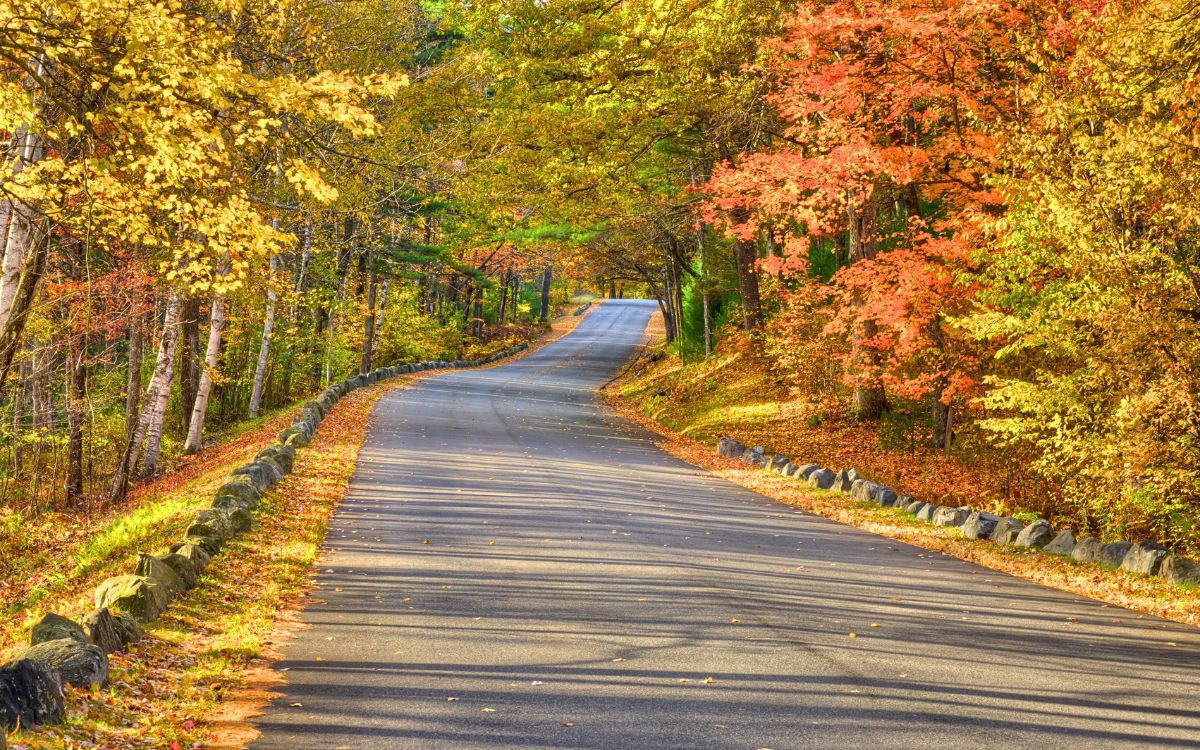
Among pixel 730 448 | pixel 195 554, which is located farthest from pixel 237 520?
pixel 730 448

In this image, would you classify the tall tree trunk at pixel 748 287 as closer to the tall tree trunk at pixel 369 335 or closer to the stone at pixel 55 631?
the tall tree trunk at pixel 369 335

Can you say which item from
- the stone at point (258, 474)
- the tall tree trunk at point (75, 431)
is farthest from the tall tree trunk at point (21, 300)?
the tall tree trunk at point (75, 431)

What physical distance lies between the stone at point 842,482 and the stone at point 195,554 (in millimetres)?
11131

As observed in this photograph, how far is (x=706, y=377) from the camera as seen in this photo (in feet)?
106

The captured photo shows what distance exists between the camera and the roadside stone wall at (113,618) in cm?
546

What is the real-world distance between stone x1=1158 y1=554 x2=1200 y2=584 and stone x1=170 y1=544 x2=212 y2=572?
10040 mm

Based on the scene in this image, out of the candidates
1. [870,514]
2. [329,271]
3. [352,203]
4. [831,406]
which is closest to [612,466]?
[870,514]

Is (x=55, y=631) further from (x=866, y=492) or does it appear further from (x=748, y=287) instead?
(x=748, y=287)

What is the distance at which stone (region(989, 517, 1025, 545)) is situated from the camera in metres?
13.3

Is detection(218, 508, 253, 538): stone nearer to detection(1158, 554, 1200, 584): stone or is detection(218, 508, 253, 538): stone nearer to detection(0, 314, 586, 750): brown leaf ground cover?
detection(0, 314, 586, 750): brown leaf ground cover

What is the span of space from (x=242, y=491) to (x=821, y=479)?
10.1 meters

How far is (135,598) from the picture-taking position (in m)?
7.71

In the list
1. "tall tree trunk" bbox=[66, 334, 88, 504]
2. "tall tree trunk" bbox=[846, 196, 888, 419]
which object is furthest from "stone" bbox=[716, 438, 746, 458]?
"tall tree trunk" bbox=[66, 334, 88, 504]

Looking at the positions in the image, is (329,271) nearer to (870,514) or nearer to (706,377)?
(706,377)
